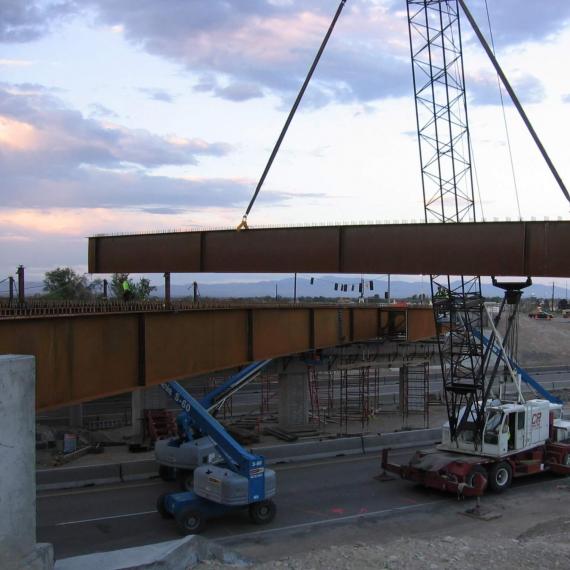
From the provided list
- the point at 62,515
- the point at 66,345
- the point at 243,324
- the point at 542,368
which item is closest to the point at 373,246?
the point at 243,324

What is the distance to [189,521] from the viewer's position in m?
15.5

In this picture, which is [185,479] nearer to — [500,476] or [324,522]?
[324,522]

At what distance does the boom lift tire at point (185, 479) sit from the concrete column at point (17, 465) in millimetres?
11905

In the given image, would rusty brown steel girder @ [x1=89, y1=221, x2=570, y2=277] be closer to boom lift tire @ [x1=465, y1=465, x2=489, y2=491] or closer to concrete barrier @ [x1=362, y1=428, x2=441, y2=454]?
boom lift tire @ [x1=465, y1=465, x2=489, y2=491]

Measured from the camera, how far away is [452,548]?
1228 centimetres

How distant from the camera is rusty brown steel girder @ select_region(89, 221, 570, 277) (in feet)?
54.2

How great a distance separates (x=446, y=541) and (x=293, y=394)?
1609 cm

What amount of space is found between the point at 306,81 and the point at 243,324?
31.9 ft

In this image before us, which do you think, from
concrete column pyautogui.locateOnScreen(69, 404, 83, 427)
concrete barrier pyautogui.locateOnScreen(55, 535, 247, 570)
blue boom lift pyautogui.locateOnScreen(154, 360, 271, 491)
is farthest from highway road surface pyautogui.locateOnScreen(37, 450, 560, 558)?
concrete column pyautogui.locateOnScreen(69, 404, 83, 427)

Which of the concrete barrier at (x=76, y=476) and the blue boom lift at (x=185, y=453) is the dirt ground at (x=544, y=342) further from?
the concrete barrier at (x=76, y=476)

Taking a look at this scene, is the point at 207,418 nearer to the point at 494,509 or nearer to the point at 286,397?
the point at 494,509

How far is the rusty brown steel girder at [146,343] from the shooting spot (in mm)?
11438

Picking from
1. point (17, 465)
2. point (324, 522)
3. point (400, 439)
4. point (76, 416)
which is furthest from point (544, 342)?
point (17, 465)

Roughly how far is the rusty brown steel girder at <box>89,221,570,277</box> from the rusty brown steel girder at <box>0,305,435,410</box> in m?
1.92
